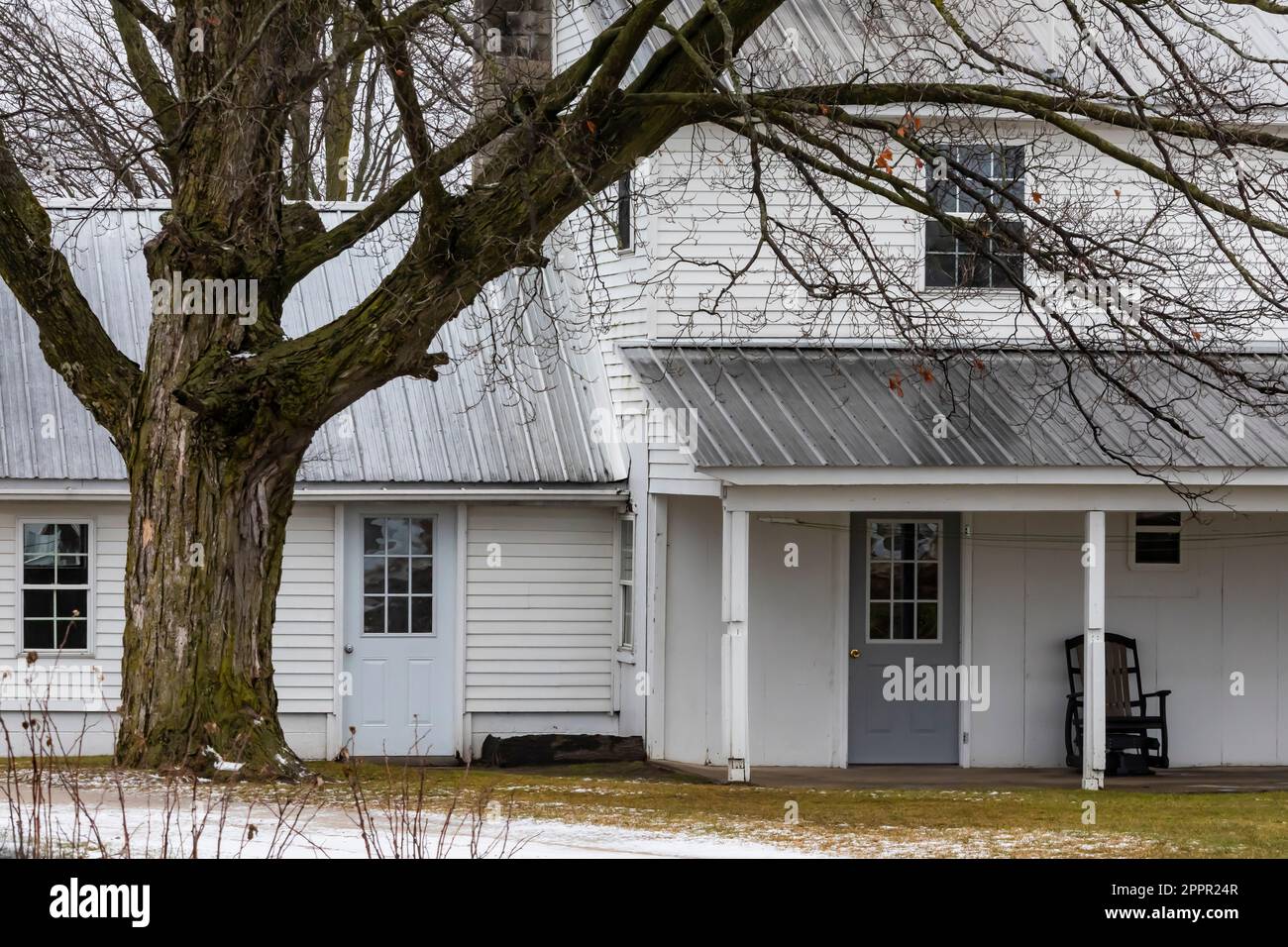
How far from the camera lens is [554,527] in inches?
632

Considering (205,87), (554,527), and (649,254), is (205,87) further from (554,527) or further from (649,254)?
(554,527)

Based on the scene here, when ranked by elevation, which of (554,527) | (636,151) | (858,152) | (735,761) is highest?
(858,152)

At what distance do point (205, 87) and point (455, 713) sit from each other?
6.80 m

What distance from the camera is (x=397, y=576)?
630 inches

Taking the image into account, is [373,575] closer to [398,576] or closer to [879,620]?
[398,576]

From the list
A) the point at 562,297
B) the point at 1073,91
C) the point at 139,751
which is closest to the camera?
the point at 1073,91

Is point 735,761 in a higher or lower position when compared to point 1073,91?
lower

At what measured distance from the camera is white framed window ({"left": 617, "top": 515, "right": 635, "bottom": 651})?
1598 centimetres

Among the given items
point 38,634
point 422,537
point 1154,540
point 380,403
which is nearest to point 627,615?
point 422,537

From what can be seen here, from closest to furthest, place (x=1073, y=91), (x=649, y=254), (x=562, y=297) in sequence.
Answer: (x=1073, y=91), (x=649, y=254), (x=562, y=297)

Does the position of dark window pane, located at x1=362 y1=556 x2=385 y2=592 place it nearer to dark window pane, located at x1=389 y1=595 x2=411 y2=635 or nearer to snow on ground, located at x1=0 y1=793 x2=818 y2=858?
dark window pane, located at x1=389 y1=595 x2=411 y2=635
